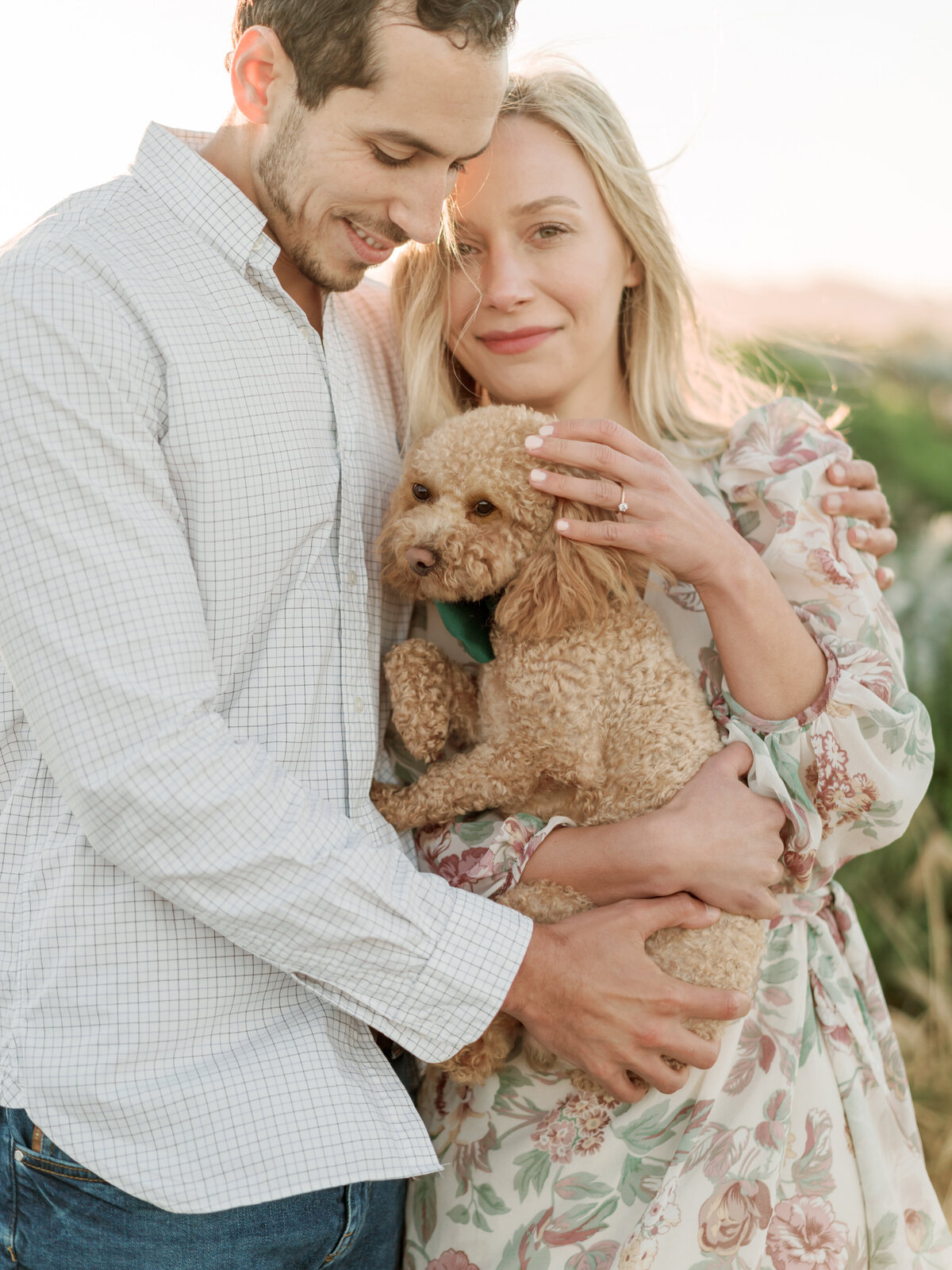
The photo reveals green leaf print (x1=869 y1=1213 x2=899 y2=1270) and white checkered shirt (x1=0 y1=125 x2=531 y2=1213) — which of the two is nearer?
white checkered shirt (x1=0 y1=125 x2=531 y2=1213)

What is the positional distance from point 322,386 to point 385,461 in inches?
12.2

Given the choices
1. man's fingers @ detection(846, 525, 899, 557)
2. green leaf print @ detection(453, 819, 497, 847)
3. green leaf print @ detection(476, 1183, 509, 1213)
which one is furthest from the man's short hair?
green leaf print @ detection(476, 1183, 509, 1213)

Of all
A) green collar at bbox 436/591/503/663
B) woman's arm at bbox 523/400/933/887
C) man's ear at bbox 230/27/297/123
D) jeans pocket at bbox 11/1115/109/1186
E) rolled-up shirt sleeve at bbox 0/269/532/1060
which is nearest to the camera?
rolled-up shirt sleeve at bbox 0/269/532/1060

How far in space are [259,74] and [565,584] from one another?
3.59ft

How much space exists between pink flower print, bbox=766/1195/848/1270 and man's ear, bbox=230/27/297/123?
2.27m

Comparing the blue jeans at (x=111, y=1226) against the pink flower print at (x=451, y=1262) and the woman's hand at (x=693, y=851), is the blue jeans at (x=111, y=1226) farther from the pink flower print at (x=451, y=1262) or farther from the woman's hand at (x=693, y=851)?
the woman's hand at (x=693, y=851)

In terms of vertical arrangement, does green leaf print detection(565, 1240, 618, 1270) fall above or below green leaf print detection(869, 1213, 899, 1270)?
above

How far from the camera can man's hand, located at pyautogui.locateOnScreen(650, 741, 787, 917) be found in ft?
5.82

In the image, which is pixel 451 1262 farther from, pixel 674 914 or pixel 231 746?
pixel 231 746

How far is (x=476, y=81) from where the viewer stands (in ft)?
5.61

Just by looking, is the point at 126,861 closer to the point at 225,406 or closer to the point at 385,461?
the point at 225,406

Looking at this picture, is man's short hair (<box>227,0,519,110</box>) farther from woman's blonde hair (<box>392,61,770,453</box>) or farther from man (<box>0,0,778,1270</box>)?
woman's blonde hair (<box>392,61,770,453</box>)

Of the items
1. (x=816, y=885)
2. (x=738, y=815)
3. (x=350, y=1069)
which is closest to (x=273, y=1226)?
(x=350, y=1069)

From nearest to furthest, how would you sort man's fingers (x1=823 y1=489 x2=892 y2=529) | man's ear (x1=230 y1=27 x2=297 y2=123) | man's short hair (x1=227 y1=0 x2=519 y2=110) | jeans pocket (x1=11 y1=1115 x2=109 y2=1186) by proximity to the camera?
1. jeans pocket (x1=11 y1=1115 x2=109 y2=1186)
2. man's short hair (x1=227 y1=0 x2=519 y2=110)
3. man's ear (x1=230 y1=27 x2=297 y2=123)
4. man's fingers (x1=823 y1=489 x2=892 y2=529)
